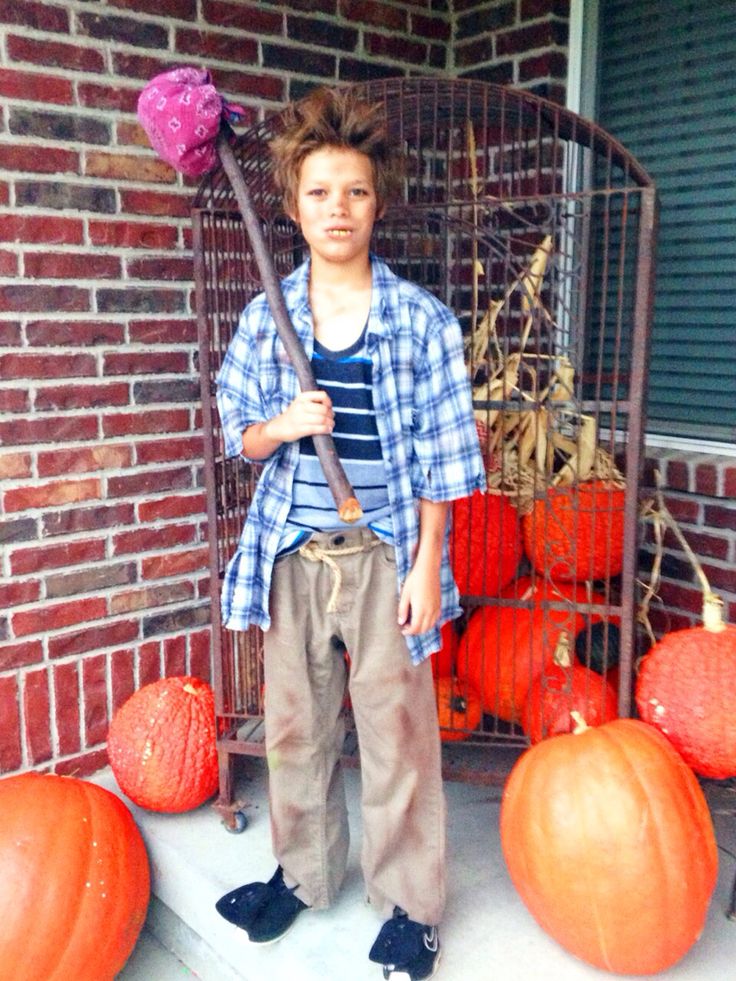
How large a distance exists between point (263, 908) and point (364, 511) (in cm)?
95

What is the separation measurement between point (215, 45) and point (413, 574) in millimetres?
1788

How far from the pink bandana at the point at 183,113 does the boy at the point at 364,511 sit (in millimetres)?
144

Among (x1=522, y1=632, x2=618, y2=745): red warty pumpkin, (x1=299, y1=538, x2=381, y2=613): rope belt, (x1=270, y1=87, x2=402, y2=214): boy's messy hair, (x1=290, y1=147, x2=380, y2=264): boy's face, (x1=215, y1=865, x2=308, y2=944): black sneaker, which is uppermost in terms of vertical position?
(x1=270, y1=87, x2=402, y2=214): boy's messy hair

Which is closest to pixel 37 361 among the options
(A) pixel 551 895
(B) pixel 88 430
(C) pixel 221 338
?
(B) pixel 88 430

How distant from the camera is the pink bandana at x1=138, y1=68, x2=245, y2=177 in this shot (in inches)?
75.0

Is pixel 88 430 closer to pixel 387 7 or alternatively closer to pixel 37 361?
pixel 37 361

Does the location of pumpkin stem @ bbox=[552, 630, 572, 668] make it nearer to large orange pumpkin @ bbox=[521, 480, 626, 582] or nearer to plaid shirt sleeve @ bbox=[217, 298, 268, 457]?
large orange pumpkin @ bbox=[521, 480, 626, 582]

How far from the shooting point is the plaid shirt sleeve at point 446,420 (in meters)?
1.91

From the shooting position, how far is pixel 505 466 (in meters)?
2.57

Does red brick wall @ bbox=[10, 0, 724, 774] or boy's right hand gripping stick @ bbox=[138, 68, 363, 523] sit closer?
boy's right hand gripping stick @ bbox=[138, 68, 363, 523]

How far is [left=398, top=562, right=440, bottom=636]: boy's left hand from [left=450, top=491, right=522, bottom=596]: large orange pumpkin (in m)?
0.65

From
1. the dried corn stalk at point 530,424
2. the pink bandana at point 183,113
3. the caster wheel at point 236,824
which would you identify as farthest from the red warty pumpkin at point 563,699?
the pink bandana at point 183,113

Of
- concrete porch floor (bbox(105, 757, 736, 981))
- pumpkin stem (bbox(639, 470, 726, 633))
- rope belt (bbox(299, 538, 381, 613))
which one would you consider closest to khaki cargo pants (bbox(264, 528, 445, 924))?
rope belt (bbox(299, 538, 381, 613))

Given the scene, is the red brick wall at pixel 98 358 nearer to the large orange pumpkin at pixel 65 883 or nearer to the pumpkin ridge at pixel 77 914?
the large orange pumpkin at pixel 65 883
